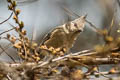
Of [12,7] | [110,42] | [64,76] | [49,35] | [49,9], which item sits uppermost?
[49,9]

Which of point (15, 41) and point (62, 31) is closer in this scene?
point (15, 41)

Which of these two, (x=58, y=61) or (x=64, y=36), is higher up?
(x=64, y=36)

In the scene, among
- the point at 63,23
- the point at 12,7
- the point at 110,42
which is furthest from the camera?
the point at 63,23

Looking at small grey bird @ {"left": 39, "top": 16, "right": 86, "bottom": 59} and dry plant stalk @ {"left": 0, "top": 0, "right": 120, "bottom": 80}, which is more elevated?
small grey bird @ {"left": 39, "top": 16, "right": 86, "bottom": 59}

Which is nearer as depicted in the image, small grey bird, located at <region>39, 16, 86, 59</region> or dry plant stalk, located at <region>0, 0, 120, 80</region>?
dry plant stalk, located at <region>0, 0, 120, 80</region>

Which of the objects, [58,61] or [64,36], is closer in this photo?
[58,61]

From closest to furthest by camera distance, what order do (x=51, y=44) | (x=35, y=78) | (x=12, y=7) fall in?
(x=35, y=78) → (x=12, y=7) → (x=51, y=44)

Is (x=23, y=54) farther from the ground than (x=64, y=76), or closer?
farther from the ground

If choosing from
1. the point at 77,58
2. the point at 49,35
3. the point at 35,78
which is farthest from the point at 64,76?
the point at 49,35

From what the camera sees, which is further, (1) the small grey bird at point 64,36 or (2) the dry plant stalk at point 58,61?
(1) the small grey bird at point 64,36

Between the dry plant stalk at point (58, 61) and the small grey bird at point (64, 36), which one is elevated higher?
the small grey bird at point (64, 36)

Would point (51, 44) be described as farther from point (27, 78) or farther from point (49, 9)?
point (49, 9)
